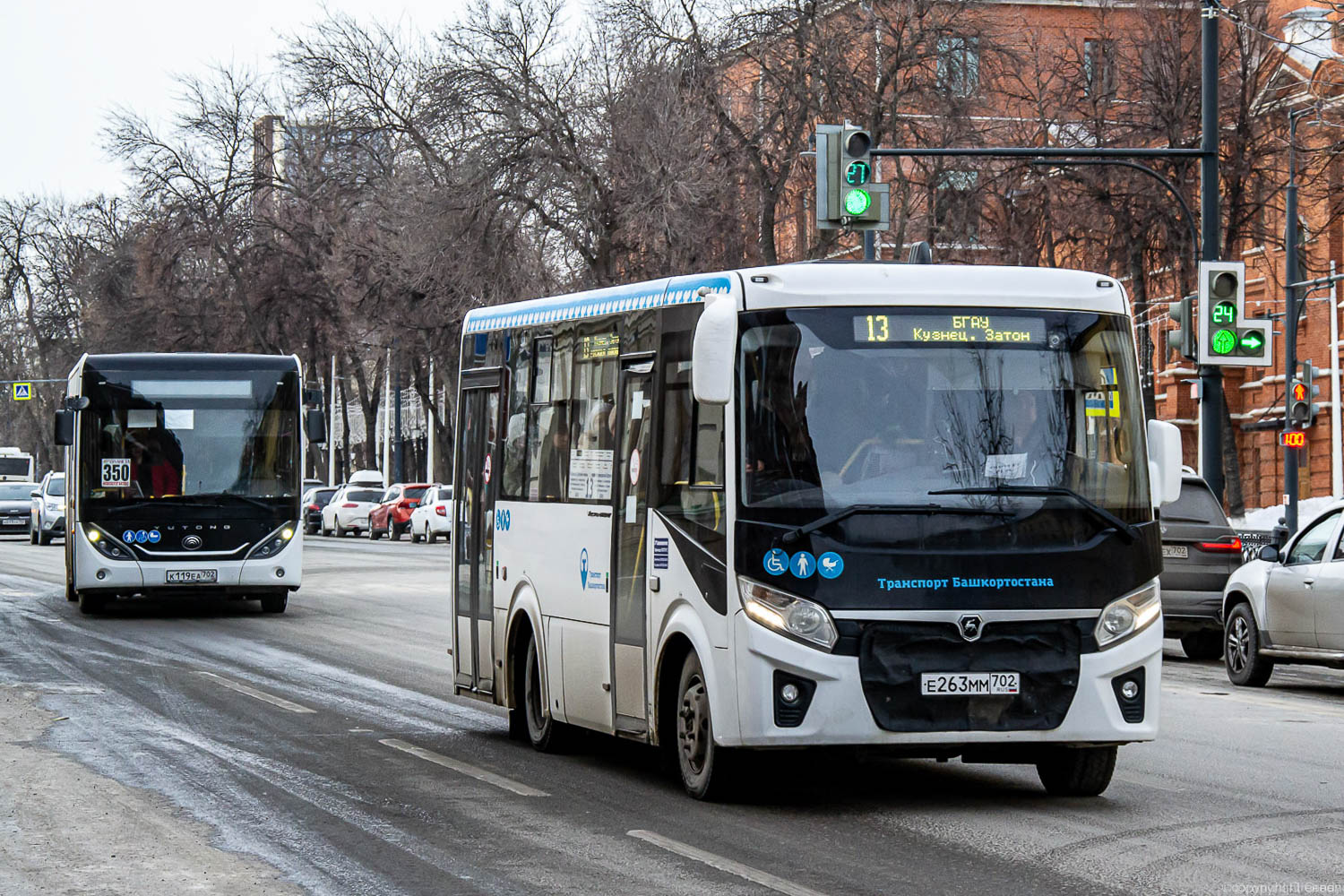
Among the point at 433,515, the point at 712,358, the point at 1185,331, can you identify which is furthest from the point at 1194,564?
the point at 433,515

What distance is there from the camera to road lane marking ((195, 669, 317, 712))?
14.8 metres

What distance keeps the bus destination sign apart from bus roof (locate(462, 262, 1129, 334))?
2.8 inches

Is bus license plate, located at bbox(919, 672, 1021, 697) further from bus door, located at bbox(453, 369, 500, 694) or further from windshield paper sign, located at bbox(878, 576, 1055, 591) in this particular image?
bus door, located at bbox(453, 369, 500, 694)

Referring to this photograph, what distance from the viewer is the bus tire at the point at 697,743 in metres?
9.80

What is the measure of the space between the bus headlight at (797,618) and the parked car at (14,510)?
56967 mm

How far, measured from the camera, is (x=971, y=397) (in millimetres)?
9773

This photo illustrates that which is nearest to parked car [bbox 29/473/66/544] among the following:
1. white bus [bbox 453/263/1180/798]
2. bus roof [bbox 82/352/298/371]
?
bus roof [bbox 82/352/298/371]

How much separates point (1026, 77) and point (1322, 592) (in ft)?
132

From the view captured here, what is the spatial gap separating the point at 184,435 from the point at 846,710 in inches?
662

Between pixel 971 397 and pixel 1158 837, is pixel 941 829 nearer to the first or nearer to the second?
pixel 1158 837

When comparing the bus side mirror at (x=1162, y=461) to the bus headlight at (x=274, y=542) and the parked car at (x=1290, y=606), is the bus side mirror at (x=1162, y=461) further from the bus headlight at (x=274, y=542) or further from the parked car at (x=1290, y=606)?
the bus headlight at (x=274, y=542)

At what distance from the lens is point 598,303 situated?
11.5m

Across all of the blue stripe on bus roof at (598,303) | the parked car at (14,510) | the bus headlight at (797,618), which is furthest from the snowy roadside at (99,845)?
the parked car at (14,510)

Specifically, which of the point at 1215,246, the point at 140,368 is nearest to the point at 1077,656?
the point at 1215,246
